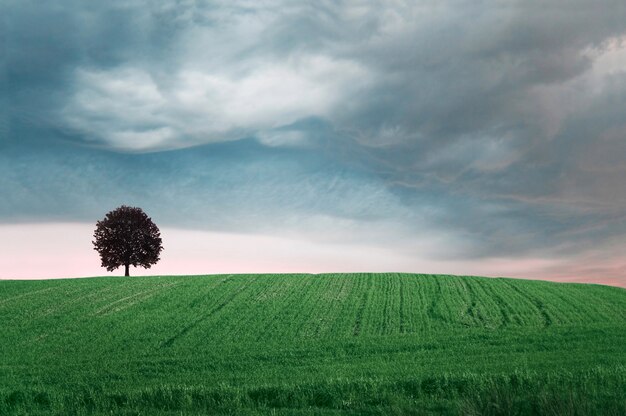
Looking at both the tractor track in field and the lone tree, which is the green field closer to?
the tractor track in field

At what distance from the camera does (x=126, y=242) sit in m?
67.6

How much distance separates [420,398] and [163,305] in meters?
25.9

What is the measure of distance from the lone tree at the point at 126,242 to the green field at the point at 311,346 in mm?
15187

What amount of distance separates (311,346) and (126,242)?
4496cm

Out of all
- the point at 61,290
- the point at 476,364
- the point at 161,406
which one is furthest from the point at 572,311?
the point at 61,290

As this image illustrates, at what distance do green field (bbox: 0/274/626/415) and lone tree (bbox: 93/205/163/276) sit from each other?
49.8 ft

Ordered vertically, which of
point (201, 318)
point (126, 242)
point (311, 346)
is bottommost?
point (311, 346)

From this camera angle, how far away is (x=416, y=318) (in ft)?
114

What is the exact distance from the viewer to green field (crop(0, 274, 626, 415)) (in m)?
16.4

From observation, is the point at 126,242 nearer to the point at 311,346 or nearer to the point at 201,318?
the point at 201,318

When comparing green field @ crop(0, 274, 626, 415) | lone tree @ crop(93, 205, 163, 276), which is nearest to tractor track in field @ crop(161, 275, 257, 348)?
green field @ crop(0, 274, 626, 415)

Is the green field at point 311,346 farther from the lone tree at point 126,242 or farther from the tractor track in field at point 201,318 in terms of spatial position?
the lone tree at point 126,242

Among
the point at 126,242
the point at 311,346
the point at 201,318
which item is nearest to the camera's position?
the point at 311,346

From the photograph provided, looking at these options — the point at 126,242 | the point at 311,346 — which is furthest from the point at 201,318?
the point at 126,242
